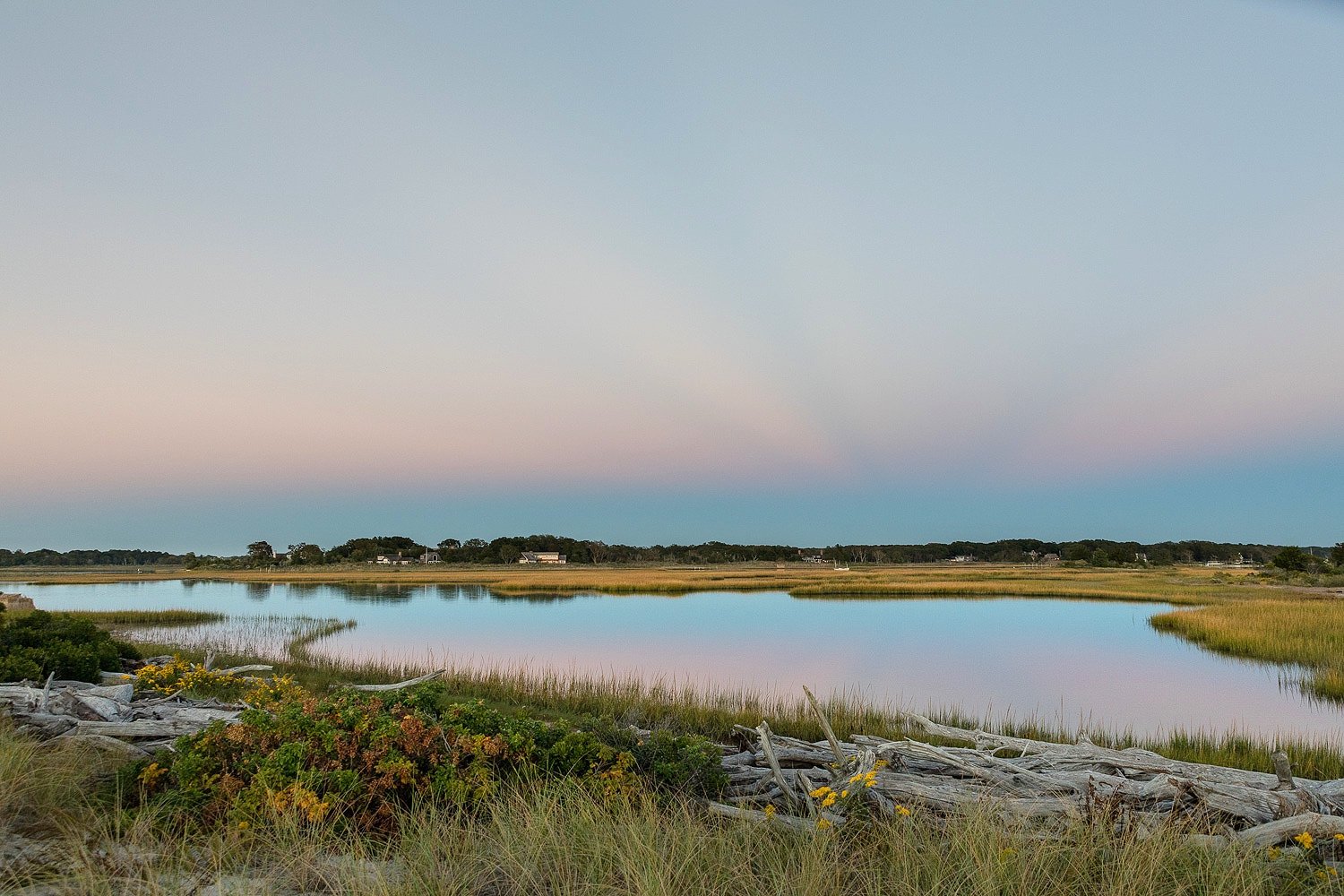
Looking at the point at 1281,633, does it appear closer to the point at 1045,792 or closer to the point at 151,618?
the point at 1045,792

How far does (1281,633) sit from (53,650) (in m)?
31.7

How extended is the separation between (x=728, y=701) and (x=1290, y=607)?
29661 millimetres

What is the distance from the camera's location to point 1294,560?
64.0m

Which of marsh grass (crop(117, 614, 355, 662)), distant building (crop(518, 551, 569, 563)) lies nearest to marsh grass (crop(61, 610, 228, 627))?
marsh grass (crop(117, 614, 355, 662))

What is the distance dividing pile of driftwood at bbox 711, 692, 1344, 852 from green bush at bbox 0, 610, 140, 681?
9.70 metres

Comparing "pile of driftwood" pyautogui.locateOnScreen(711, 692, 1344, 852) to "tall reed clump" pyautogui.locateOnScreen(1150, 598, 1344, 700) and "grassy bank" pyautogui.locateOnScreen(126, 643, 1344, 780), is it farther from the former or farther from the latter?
"tall reed clump" pyautogui.locateOnScreen(1150, 598, 1344, 700)

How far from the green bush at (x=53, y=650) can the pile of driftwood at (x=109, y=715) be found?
50cm

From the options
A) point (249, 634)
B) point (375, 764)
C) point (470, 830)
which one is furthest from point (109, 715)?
point (249, 634)

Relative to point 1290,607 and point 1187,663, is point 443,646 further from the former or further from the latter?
point 1290,607

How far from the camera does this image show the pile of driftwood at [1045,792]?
5.05 metres

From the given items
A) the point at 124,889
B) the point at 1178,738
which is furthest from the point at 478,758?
the point at 1178,738

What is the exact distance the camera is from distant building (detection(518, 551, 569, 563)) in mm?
138975

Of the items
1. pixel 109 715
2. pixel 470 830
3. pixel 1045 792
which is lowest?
pixel 1045 792

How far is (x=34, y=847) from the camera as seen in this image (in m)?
4.44
